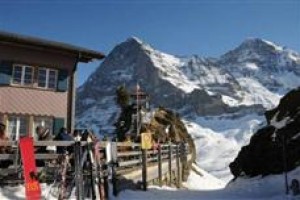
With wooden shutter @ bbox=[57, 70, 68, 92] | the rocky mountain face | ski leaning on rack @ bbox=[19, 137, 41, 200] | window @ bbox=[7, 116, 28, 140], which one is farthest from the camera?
wooden shutter @ bbox=[57, 70, 68, 92]

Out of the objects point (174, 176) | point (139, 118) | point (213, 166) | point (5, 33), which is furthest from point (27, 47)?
point (213, 166)

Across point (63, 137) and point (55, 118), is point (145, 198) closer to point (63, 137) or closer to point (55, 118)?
point (63, 137)

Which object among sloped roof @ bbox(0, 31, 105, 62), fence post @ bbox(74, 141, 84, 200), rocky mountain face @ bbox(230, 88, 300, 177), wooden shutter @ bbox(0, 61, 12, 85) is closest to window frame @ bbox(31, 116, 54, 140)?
→ wooden shutter @ bbox(0, 61, 12, 85)

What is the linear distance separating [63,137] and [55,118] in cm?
1167

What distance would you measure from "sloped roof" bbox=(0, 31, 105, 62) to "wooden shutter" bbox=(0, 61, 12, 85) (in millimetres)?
1047

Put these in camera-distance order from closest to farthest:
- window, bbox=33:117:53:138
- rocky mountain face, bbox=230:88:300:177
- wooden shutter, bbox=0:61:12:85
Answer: rocky mountain face, bbox=230:88:300:177 < wooden shutter, bbox=0:61:12:85 < window, bbox=33:117:53:138

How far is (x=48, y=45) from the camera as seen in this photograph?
25.0 m

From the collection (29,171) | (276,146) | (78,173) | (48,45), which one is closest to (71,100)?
(48,45)

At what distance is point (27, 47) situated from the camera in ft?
81.4

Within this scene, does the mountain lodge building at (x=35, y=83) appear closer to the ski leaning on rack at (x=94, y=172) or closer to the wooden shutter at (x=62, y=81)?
the wooden shutter at (x=62, y=81)

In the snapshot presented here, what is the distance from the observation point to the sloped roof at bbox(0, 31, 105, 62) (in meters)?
23.8

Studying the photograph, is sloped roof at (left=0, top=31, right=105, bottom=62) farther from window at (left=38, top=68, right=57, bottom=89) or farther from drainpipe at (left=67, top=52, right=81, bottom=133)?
window at (left=38, top=68, right=57, bottom=89)

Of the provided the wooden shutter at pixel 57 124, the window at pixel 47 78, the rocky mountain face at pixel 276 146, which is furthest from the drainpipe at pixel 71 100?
the rocky mountain face at pixel 276 146

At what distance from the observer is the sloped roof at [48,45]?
23766 millimetres
